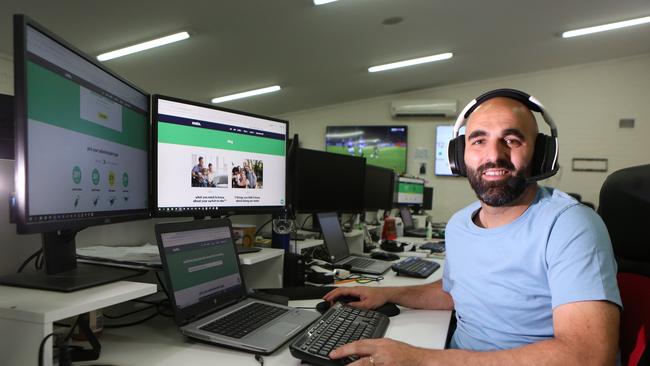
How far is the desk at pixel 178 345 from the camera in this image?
85 centimetres

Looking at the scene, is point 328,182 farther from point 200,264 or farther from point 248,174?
point 200,264

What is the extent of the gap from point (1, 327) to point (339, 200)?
5.30 ft

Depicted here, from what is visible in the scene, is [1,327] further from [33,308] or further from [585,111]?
[585,111]

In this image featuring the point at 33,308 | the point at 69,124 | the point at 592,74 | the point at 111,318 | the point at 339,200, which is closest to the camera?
the point at 33,308

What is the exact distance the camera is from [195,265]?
1.05 m

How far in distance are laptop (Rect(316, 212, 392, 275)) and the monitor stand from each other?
112 cm

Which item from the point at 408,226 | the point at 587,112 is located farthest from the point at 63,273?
the point at 587,112

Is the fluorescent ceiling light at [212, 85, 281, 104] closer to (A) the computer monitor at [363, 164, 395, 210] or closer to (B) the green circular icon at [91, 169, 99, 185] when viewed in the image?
(A) the computer monitor at [363, 164, 395, 210]

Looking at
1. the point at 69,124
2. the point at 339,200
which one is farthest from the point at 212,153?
the point at 339,200

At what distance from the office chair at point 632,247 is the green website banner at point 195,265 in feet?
3.37

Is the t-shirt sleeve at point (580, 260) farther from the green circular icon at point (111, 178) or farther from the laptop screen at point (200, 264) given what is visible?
the green circular icon at point (111, 178)

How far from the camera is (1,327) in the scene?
26.2 inches

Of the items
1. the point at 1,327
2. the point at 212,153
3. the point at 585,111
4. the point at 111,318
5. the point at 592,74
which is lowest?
the point at 111,318

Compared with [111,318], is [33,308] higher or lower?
higher
